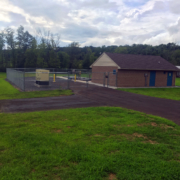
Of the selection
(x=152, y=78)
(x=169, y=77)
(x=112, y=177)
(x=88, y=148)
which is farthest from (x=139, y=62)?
(x=112, y=177)

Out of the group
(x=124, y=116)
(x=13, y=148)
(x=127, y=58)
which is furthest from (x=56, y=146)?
(x=127, y=58)

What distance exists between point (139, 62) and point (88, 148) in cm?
2363

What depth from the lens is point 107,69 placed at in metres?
26.5

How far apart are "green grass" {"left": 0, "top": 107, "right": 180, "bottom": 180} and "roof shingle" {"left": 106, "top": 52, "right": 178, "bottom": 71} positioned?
57.2 ft

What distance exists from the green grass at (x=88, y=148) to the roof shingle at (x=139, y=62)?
1743cm

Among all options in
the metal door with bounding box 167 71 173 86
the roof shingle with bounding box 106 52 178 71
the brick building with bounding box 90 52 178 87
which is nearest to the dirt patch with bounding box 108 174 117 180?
the brick building with bounding box 90 52 178 87

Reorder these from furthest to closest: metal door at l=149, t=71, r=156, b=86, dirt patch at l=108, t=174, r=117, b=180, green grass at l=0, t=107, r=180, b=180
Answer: metal door at l=149, t=71, r=156, b=86, green grass at l=0, t=107, r=180, b=180, dirt patch at l=108, t=174, r=117, b=180

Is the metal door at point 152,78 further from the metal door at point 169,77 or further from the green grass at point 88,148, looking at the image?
the green grass at point 88,148

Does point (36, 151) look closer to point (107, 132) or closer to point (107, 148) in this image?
point (107, 148)

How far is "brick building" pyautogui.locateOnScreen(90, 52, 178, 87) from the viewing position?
80.4 ft

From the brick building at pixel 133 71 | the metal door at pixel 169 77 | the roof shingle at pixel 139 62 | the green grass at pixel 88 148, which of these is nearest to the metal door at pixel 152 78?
the brick building at pixel 133 71

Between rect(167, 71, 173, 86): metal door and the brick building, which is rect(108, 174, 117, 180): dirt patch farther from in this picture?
rect(167, 71, 173, 86): metal door

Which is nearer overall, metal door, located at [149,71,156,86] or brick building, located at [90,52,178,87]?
brick building, located at [90,52,178,87]

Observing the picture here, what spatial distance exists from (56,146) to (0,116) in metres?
4.68
